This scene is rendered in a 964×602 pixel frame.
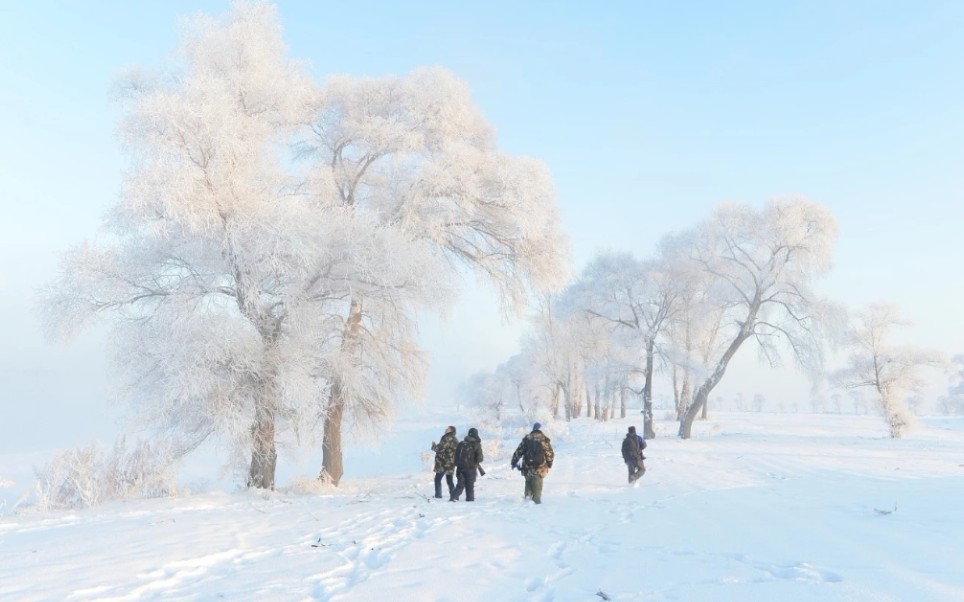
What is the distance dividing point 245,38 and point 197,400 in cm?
876

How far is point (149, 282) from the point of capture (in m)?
12.5

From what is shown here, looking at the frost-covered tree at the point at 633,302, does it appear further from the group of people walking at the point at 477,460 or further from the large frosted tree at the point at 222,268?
the large frosted tree at the point at 222,268

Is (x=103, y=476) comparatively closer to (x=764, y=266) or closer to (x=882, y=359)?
(x=764, y=266)

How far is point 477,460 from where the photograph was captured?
12.1m

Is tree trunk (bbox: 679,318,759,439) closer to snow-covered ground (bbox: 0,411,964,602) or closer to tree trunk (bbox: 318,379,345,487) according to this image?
snow-covered ground (bbox: 0,411,964,602)

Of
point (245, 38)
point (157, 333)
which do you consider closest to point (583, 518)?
point (157, 333)

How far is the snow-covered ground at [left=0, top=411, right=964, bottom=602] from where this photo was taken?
15.6 ft

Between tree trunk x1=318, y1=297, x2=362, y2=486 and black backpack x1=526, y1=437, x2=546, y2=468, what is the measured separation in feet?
17.0

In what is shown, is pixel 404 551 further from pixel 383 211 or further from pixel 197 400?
pixel 383 211

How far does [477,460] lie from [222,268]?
6.98 metres

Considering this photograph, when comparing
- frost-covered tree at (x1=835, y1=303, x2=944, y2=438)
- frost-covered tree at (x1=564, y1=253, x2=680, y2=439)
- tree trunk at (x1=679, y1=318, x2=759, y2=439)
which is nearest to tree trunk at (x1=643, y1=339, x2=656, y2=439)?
frost-covered tree at (x1=564, y1=253, x2=680, y2=439)

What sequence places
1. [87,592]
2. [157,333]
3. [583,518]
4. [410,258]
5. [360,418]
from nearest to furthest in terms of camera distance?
1. [87,592]
2. [583,518]
3. [157,333]
4. [410,258]
5. [360,418]

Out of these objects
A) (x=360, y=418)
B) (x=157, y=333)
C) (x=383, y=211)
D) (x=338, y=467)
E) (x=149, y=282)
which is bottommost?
(x=338, y=467)

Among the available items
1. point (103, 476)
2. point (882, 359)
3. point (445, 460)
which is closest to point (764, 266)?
point (882, 359)
